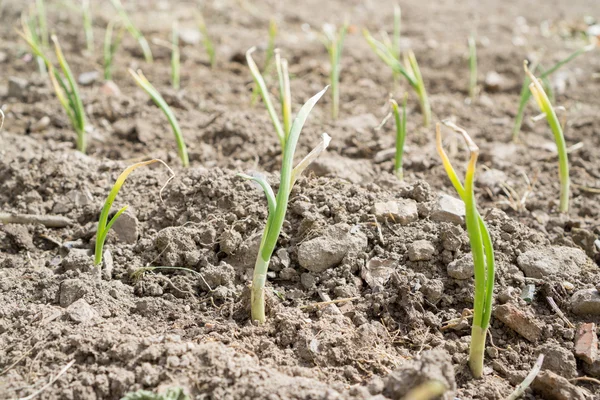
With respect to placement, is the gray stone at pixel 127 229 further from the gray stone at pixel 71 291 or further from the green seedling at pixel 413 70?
the green seedling at pixel 413 70

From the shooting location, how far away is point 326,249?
1.84 meters

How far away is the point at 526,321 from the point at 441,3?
4034 millimetres

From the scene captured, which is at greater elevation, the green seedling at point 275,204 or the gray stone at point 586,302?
the green seedling at point 275,204

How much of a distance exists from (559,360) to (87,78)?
2.80m

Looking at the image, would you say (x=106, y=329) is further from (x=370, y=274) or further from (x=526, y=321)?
(x=526, y=321)

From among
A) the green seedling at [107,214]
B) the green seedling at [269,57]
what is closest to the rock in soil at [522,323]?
the green seedling at [107,214]

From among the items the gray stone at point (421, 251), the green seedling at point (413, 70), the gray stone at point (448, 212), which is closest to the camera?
the gray stone at point (421, 251)

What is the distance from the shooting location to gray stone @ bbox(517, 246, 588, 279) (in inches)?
72.0

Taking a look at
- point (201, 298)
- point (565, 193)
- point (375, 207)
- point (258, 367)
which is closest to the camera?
point (258, 367)

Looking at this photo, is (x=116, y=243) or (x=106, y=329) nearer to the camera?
(x=106, y=329)

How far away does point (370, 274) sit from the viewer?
182 cm

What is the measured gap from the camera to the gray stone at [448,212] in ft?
6.35

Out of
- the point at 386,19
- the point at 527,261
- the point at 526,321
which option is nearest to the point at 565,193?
the point at 527,261

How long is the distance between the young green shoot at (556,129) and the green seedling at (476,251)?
0.59 meters
